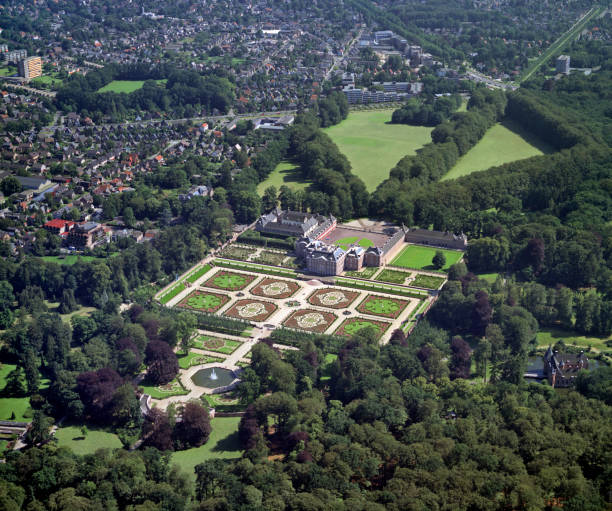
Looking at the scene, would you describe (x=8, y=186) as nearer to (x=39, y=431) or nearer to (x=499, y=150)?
(x=39, y=431)

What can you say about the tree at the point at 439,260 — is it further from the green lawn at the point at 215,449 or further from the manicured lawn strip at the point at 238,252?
the green lawn at the point at 215,449

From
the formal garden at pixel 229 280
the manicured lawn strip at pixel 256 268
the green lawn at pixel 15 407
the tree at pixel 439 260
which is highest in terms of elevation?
the tree at pixel 439 260

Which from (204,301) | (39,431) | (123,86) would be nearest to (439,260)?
(204,301)

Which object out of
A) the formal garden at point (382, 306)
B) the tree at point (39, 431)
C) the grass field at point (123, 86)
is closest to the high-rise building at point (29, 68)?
the grass field at point (123, 86)

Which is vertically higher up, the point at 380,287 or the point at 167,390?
the point at 380,287

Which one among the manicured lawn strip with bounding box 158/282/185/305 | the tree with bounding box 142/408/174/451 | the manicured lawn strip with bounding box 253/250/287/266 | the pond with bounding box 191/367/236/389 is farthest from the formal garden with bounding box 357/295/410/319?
the tree with bounding box 142/408/174/451

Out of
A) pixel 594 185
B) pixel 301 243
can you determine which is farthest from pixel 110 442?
pixel 594 185

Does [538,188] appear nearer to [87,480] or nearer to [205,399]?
[205,399]
